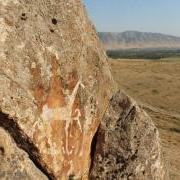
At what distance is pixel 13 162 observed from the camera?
11609 millimetres

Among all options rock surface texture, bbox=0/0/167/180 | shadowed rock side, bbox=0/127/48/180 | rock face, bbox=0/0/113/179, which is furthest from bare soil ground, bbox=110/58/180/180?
shadowed rock side, bbox=0/127/48/180

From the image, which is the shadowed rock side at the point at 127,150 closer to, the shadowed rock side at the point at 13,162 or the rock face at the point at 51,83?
the rock face at the point at 51,83

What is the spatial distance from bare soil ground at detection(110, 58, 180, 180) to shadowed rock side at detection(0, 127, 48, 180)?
45.1 ft

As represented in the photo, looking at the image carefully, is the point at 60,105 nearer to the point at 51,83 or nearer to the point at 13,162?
the point at 51,83

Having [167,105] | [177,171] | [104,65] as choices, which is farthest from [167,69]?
[104,65]

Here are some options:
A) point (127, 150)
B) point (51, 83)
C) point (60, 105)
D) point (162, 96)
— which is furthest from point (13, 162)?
point (162, 96)

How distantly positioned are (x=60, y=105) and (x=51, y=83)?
27.7 inches

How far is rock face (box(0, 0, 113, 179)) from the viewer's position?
11797mm

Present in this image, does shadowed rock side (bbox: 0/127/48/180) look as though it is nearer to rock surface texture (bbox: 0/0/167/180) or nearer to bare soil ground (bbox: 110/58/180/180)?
rock surface texture (bbox: 0/0/167/180)

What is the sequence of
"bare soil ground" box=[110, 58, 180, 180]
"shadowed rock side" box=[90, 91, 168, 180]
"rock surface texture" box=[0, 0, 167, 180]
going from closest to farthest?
"rock surface texture" box=[0, 0, 167, 180] → "shadowed rock side" box=[90, 91, 168, 180] → "bare soil ground" box=[110, 58, 180, 180]

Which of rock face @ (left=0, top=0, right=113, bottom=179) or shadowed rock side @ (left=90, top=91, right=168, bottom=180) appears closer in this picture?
rock face @ (left=0, top=0, right=113, bottom=179)

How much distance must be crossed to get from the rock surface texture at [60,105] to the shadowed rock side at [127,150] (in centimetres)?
3

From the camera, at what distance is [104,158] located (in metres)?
14.4

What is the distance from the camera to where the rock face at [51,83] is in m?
11.8
